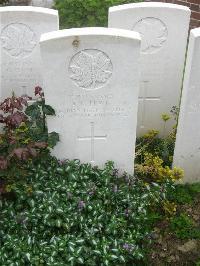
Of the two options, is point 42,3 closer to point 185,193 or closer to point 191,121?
point 191,121

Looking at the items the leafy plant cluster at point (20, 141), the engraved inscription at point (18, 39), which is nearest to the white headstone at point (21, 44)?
the engraved inscription at point (18, 39)

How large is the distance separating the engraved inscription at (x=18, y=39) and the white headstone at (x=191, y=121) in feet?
5.38

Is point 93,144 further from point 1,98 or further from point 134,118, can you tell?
point 1,98

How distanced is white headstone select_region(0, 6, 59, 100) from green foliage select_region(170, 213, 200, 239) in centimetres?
209

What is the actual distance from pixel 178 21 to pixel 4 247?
9.21 ft

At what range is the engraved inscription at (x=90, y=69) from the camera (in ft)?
12.1

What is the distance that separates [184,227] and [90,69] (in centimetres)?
167

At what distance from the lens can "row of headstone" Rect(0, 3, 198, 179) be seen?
3662 mm

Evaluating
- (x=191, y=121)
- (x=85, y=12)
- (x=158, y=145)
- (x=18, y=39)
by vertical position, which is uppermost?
(x=85, y=12)

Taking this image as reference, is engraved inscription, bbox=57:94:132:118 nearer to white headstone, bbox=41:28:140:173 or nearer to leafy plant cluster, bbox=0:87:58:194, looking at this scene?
white headstone, bbox=41:28:140:173

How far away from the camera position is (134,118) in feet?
13.3

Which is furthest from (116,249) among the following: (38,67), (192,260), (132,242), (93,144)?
(38,67)

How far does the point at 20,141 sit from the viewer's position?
13.0 feet

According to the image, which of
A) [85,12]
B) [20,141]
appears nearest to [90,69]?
[20,141]
